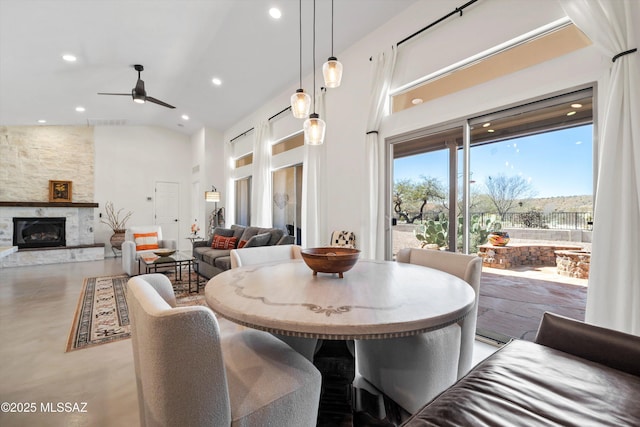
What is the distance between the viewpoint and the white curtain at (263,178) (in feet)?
20.0

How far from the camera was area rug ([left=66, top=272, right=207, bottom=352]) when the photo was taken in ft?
8.50

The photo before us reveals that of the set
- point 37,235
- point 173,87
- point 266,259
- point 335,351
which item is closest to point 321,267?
point 335,351

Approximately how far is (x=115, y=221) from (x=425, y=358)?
8697 millimetres

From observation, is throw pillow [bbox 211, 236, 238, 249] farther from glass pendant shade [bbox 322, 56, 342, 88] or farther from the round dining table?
glass pendant shade [bbox 322, 56, 342, 88]

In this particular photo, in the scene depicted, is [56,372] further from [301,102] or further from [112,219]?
Answer: [112,219]

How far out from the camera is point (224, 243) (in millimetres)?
5242

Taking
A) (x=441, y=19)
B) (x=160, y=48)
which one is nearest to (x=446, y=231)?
(x=441, y=19)

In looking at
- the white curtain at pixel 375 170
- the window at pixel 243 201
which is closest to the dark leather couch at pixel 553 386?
the white curtain at pixel 375 170

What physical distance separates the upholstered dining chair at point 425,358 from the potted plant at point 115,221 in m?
7.72

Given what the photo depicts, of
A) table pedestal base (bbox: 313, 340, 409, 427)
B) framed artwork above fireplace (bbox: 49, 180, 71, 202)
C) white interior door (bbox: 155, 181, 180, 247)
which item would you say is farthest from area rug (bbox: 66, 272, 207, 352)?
white interior door (bbox: 155, 181, 180, 247)

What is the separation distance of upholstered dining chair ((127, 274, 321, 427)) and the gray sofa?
309 centimetres

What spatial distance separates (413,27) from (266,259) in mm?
2979

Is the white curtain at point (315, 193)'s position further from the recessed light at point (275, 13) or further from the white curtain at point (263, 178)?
the white curtain at point (263, 178)

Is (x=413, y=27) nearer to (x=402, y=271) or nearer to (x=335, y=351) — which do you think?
(x=402, y=271)
